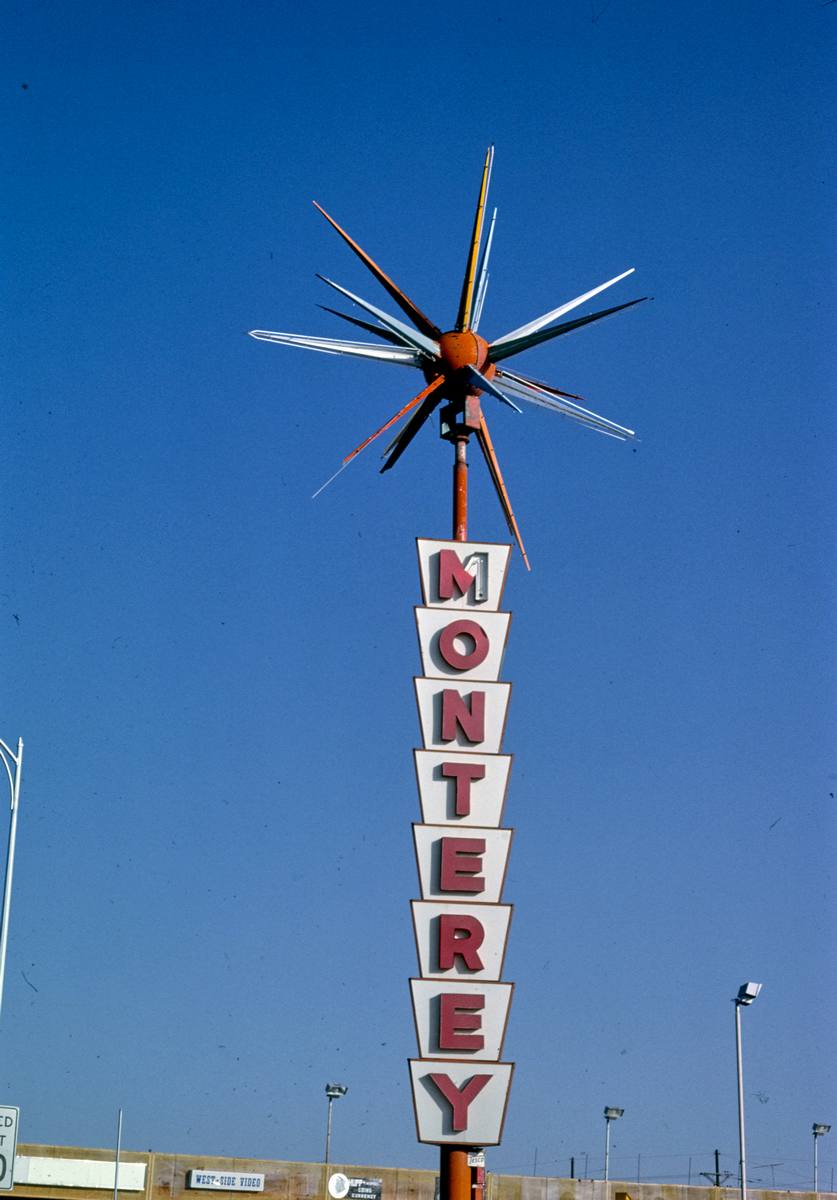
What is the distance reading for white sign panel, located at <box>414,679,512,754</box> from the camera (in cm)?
3806

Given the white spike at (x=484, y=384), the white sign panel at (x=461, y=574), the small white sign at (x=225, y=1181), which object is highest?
the white spike at (x=484, y=384)

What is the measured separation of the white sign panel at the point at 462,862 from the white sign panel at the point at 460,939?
251 millimetres

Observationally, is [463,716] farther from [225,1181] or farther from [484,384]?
[225,1181]

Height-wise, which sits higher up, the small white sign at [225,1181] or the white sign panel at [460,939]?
the white sign panel at [460,939]

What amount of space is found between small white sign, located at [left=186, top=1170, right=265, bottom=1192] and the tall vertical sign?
48.0 m

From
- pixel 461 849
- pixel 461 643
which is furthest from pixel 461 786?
pixel 461 643

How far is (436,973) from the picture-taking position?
121 ft

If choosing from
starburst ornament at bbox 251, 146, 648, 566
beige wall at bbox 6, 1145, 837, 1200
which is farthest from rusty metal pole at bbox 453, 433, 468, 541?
beige wall at bbox 6, 1145, 837, 1200

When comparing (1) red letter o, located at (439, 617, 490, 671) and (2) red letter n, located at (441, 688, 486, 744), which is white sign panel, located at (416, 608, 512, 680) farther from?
(2) red letter n, located at (441, 688, 486, 744)

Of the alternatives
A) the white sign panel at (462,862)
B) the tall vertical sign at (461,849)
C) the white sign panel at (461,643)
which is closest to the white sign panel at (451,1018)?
the tall vertical sign at (461,849)

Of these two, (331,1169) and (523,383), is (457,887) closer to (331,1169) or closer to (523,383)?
(523,383)

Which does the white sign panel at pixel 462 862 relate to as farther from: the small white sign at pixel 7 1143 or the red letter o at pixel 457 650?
the small white sign at pixel 7 1143

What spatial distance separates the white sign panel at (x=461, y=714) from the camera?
38.1 m

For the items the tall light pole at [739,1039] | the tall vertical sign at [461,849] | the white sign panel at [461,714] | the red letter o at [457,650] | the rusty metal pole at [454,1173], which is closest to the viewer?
the rusty metal pole at [454,1173]
